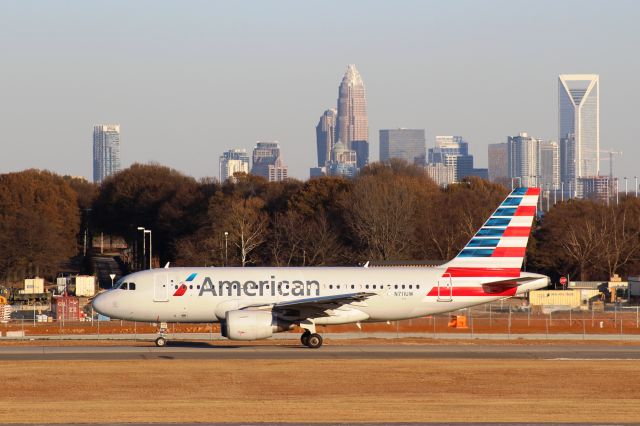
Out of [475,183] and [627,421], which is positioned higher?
[475,183]

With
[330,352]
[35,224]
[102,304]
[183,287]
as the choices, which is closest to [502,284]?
[330,352]

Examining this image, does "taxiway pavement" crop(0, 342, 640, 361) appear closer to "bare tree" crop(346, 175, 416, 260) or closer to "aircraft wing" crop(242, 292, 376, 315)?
"aircraft wing" crop(242, 292, 376, 315)

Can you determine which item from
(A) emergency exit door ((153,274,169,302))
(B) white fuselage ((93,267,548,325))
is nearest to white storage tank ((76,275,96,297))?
(B) white fuselage ((93,267,548,325))

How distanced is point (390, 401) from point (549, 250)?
7963 centimetres

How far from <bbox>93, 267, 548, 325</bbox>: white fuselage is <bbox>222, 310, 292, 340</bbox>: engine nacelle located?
1721 millimetres

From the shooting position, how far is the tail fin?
48.2 meters

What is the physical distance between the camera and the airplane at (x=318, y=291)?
46531 mm

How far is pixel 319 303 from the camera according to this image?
148 feet

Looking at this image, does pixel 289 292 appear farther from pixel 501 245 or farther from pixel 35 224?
pixel 35 224

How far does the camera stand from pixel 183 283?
46.8 m

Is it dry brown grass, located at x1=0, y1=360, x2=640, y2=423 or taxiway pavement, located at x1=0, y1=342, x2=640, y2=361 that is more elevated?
dry brown grass, located at x1=0, y1=360, x2=640, y2=423

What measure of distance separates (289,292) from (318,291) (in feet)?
3.92

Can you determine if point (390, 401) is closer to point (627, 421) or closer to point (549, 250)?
point (627, 421)

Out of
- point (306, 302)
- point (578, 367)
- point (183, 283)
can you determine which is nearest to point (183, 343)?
point (183, 283)
